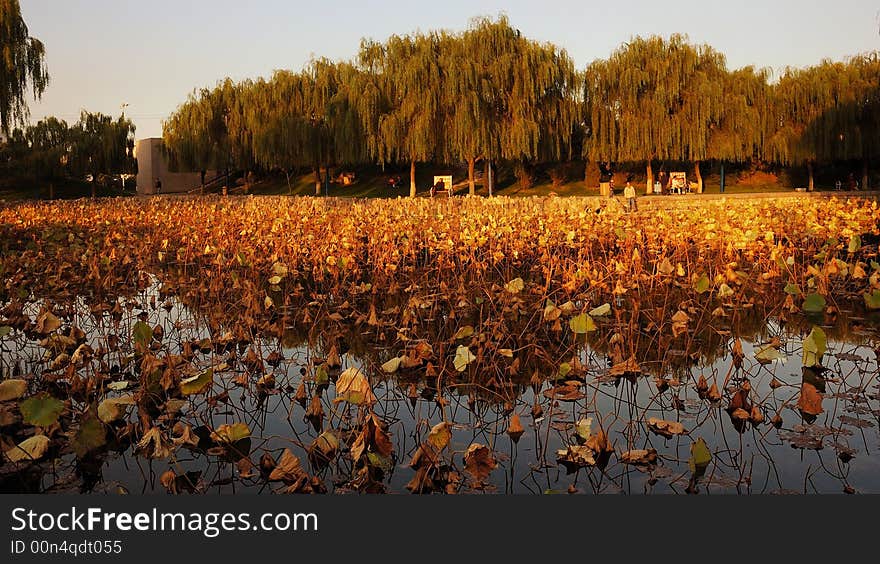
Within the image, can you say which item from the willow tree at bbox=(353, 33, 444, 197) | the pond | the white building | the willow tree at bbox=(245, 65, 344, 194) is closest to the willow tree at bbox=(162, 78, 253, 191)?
the willow tree at bbox=(245, 65, 344, 194)

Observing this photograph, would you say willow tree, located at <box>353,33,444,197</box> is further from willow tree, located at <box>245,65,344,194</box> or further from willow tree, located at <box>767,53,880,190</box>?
willow tree, located at <box>767,53,880,190</box>

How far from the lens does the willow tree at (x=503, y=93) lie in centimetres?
2755

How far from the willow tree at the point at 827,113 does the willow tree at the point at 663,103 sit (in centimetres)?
126

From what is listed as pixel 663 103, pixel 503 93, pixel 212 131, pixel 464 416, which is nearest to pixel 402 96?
pixel 503 93

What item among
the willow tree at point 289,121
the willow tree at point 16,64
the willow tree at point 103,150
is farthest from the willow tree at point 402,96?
the willow tree at point 103,150

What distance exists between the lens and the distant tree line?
2805 centimetres

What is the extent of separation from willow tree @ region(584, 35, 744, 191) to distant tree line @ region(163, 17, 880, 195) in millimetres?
39

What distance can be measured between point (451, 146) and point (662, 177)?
11267 millimetres

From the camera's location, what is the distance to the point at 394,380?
457 cm

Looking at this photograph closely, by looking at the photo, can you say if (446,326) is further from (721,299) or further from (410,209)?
(410,209)

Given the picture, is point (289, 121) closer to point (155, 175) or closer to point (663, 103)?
point (663, 103)

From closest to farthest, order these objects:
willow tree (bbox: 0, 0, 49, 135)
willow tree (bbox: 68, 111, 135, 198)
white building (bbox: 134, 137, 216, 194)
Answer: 1. willow tree (bbox: 0, 0, 49, 135)
2. willow tree (bbox: 68, 111, 135, 198)
3. white building (bbox: 134, 137, 216, 194)

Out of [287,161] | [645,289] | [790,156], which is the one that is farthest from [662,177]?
[645,289]

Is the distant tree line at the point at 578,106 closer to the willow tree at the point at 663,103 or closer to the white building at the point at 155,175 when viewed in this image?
the willow tree at the point at 663,103
